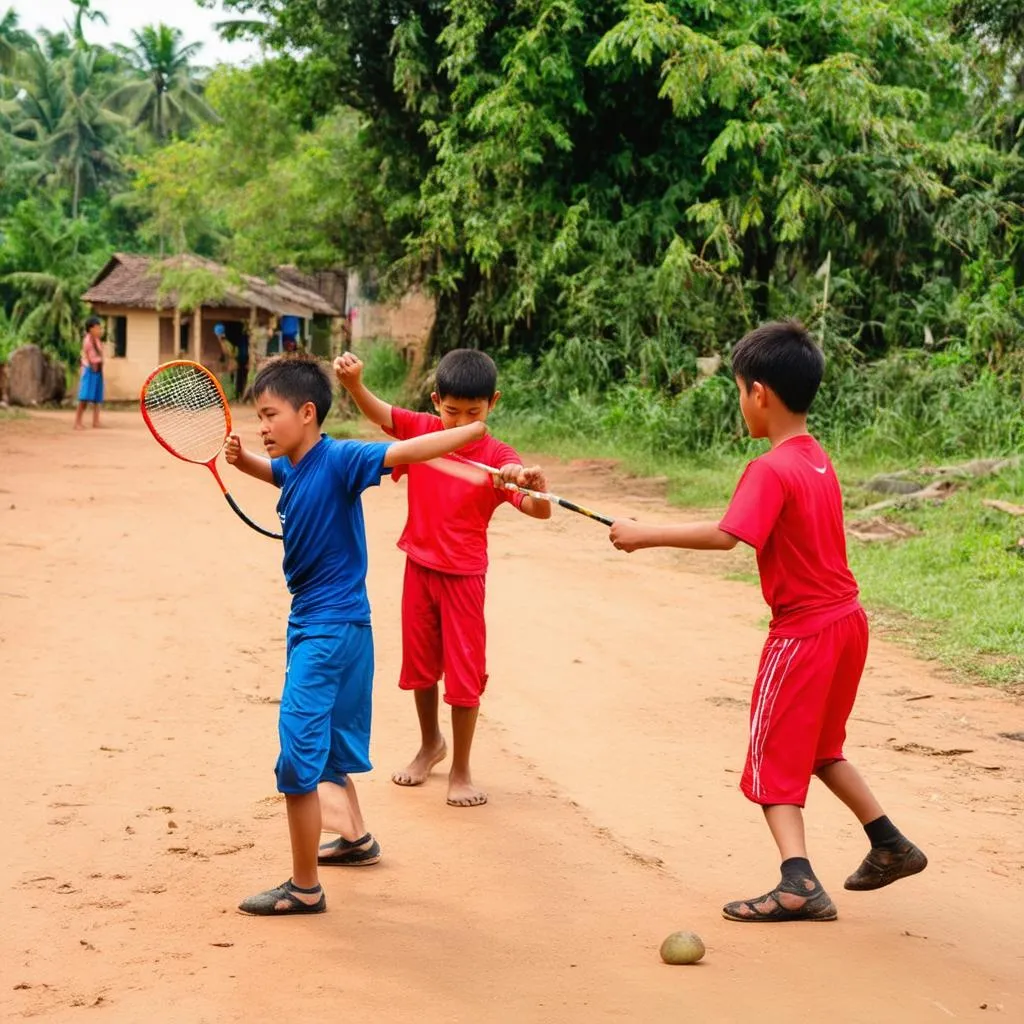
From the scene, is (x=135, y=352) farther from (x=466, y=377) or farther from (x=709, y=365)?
(x=466, y=377)

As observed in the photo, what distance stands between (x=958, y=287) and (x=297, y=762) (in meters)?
14.1

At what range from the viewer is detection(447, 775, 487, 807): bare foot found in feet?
14.1

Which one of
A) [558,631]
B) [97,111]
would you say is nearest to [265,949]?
[558,631]

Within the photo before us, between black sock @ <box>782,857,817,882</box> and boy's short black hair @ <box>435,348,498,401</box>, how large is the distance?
1.67 metres

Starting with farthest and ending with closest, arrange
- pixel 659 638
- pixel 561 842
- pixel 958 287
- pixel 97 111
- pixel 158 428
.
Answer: pixel 97 111, pixel 958 287, pixel 659 638, pixel 158 428, pixel 561 842

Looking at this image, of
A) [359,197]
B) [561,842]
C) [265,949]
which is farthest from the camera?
[359,197]

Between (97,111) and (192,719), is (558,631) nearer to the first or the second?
(192,719)

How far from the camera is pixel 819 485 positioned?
3383 millimetres

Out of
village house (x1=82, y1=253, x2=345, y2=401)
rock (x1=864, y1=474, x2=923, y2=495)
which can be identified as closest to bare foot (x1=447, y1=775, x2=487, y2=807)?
rock (x1=864, y1=474, x2=923, y2=495)

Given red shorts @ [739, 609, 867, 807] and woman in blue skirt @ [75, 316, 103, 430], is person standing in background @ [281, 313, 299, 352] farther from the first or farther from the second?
red shorts @ [739, 609, 867, 807]

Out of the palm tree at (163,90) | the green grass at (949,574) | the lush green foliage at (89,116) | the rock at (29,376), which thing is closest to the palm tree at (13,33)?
the lush green foliage at (89,116)

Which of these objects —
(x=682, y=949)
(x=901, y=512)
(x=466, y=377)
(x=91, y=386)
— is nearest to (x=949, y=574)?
(x=901, y=512)

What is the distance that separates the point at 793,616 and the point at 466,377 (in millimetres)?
1309

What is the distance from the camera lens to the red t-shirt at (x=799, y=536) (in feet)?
10.9
